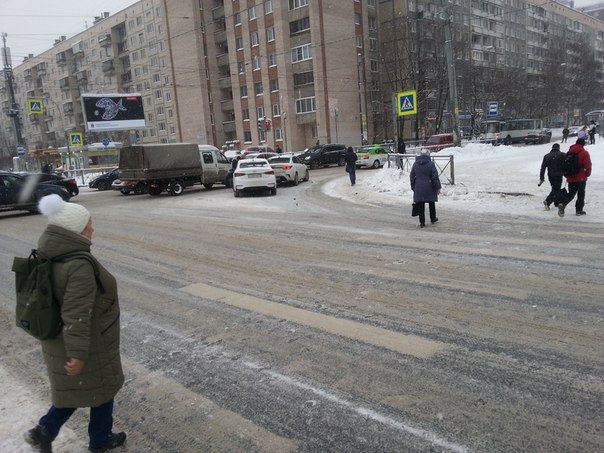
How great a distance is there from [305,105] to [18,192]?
1621 inches

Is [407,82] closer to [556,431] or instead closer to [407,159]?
[407,159]

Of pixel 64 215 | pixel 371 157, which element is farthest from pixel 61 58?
pixel 64 215

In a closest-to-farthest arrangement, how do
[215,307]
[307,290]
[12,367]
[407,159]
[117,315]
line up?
1. [117,315]
2. [12,367]
3. [215,307]
4. [307,290]
5. [407,159]

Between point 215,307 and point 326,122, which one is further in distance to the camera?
point 326,122

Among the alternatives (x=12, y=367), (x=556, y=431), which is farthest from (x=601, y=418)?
(x=12, y=367)

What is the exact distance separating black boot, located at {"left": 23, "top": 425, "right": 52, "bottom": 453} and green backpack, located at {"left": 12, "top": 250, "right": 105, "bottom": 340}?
705 millimetres

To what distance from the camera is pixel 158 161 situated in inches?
813

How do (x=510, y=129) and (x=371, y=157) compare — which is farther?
(x=510, y=129)

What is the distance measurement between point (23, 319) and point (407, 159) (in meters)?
18.9

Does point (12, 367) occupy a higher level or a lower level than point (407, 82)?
lower

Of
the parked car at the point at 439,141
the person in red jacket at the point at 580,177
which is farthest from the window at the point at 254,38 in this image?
the person in red jacket at the point at 580,177

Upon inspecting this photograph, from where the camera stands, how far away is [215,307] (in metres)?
5.50

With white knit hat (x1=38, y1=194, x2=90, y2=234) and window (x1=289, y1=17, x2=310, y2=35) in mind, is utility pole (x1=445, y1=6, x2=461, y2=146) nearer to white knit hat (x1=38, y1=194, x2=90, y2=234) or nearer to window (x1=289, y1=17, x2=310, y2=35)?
white knit hat (x1=38, y1=194, x2=90, y2=234)

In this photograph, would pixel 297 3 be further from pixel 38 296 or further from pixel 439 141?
pixel 38 296
